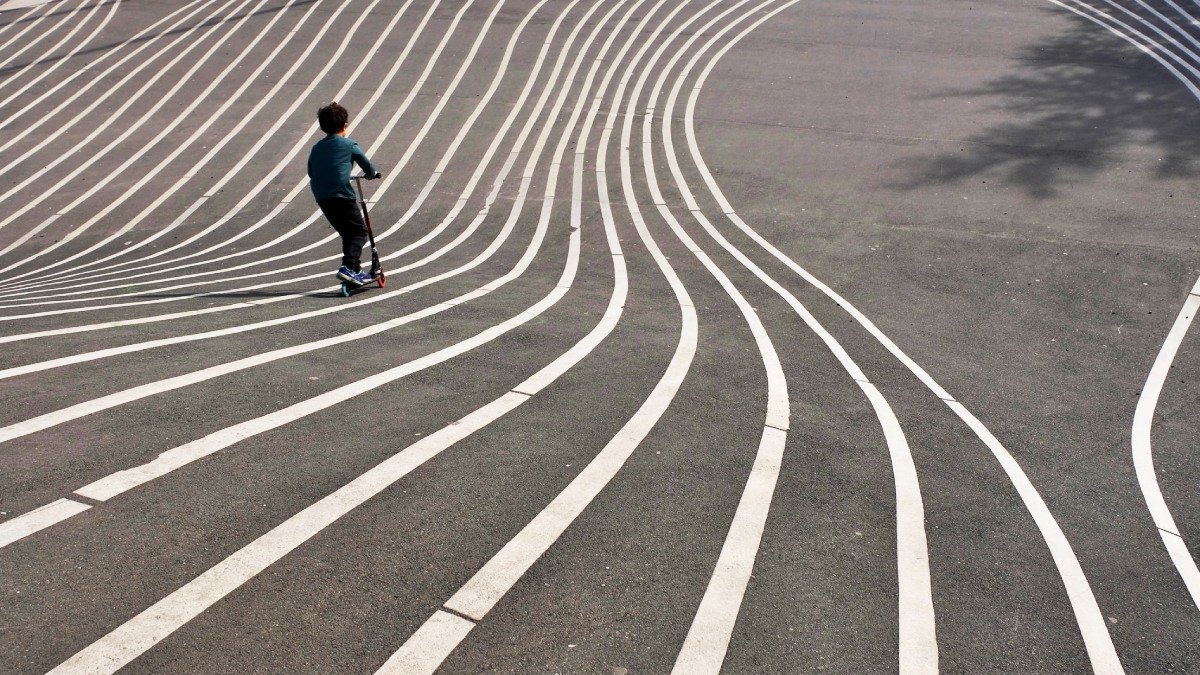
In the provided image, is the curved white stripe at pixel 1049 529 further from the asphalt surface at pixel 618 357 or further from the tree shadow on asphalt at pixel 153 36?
the tree shadow on asphalt at pixel 153 36

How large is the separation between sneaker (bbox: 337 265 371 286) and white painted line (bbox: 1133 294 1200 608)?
6.92 m

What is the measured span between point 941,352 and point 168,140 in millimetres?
14031

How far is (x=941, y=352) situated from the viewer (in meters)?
8.84

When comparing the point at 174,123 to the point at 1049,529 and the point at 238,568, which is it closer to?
the point at 238,568

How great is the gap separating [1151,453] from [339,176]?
7.31m

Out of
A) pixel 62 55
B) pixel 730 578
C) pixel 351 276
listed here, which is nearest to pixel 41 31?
pixel 62 55

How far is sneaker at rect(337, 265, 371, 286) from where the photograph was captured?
9797 mm

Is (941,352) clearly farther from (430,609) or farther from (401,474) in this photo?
(430,609)

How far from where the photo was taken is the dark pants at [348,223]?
32.5 feet

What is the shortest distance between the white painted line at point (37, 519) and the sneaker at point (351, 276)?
5571mm

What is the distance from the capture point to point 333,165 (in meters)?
9.73

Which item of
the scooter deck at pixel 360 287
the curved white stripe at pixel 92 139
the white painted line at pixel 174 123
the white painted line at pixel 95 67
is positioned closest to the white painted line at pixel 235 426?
the scooter deck at pixel 360 287

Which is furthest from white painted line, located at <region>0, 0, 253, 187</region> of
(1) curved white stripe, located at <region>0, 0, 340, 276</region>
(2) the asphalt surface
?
(1) curved white stripe, located at <region>0, 0, 340, 276</region>

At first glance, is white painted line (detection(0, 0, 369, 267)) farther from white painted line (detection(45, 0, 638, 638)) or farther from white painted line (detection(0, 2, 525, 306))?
white painted line (detection(45, 0, 638, 638))
